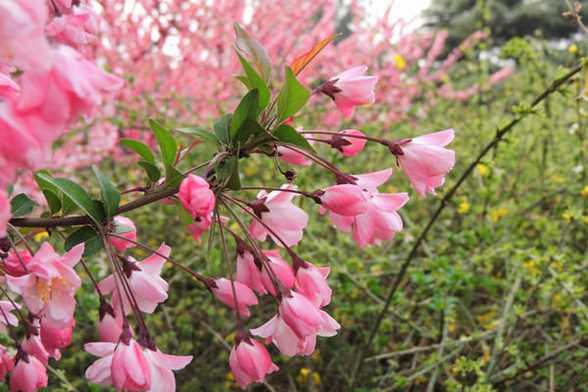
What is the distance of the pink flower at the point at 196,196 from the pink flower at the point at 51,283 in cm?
14

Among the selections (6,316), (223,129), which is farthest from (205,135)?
(6,316)

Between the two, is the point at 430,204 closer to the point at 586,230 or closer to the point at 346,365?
the point at 586,230

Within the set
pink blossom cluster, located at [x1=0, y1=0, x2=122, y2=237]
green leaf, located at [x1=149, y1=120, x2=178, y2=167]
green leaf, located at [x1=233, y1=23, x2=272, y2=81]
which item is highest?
pink blossom cluster, located at [x1=0, y1=0, x2=122, y2=237]

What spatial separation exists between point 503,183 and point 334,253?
1.14 meters

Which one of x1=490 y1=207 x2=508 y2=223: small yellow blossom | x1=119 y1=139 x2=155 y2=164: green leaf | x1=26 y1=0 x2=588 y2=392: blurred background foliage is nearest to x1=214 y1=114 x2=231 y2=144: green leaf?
x1=119 y1=139 x2=155 y2=164: green leaf

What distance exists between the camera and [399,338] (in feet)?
6.42

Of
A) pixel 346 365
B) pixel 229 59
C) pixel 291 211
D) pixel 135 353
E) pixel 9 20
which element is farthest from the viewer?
pixel 229 59

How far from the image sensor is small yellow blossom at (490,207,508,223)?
2125 mm

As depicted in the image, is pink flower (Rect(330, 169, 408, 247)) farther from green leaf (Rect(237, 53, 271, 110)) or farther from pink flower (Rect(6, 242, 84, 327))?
pink flower (Rect(6, 242, 84, 327))

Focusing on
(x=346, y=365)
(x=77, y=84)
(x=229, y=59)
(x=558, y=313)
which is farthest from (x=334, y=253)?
(x=229, y=59)

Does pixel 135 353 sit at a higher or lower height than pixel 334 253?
higher

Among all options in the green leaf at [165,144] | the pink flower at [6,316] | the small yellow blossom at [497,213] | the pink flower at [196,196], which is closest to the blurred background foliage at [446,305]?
the small yellow blossom at [497,213]

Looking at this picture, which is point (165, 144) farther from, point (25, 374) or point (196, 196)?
point (25, 374)

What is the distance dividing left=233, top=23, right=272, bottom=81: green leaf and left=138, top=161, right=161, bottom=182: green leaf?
170 mm
